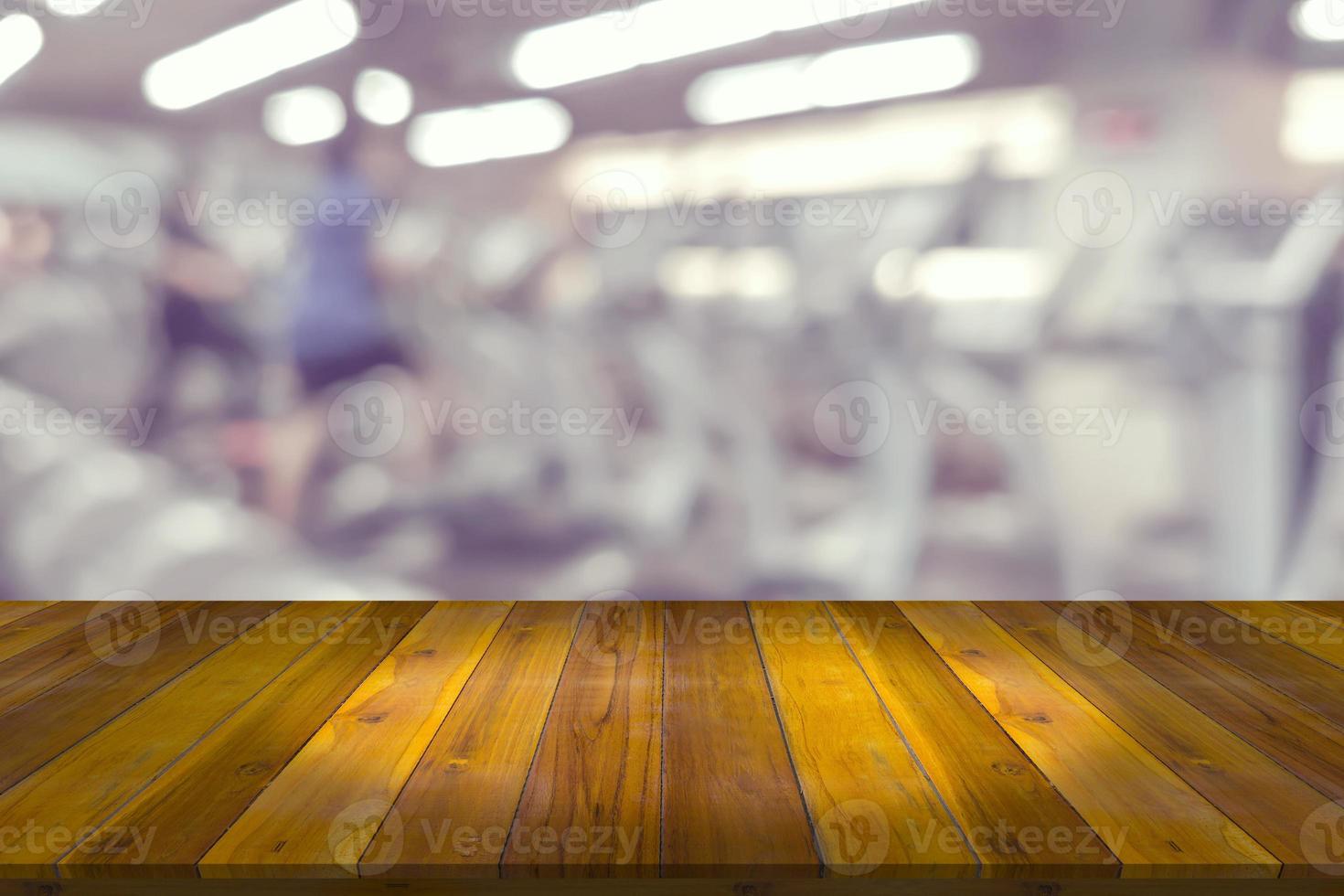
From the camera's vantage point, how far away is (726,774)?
126 centimetres

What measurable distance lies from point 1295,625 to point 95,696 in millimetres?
2146

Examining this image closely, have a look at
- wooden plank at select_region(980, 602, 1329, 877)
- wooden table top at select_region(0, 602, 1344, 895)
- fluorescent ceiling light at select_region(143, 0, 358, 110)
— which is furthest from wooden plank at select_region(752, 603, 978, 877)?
fluorescent ceiling light at select_region(143, 0, 358, 110)

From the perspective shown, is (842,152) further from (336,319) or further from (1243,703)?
(1243,703)

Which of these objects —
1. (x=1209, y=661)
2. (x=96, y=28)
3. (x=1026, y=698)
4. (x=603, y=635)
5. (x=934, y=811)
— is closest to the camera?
(x=934, y=811)

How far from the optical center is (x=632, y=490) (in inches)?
80.9

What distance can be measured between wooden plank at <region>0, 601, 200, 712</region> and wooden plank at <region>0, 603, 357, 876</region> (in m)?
0.12

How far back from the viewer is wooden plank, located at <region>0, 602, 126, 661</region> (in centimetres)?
179

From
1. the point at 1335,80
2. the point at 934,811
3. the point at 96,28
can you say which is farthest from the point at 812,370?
the point at 96,28

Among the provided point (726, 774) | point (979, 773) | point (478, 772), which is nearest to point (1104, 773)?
point (979, 773)

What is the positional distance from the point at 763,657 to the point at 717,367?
2.03 ft

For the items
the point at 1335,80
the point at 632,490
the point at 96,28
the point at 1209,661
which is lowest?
the point at 1209,661

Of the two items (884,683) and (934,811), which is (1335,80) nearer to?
(884,683)

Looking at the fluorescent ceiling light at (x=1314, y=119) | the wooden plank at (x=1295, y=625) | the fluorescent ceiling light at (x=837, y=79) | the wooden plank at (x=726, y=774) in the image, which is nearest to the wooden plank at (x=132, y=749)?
the wooden plank at (x=726, y=774)

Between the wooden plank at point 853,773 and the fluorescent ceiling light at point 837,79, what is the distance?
3.46ft
